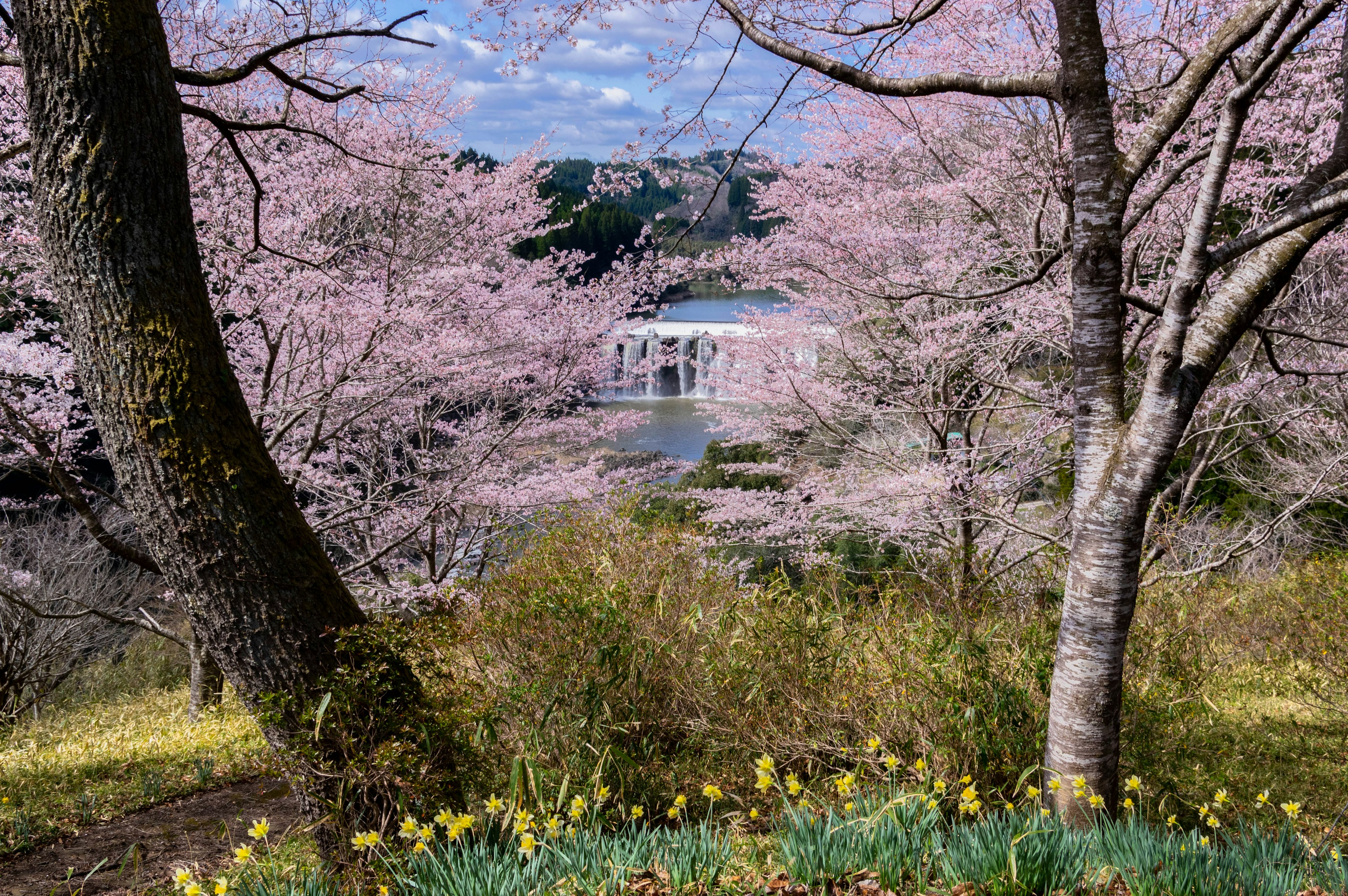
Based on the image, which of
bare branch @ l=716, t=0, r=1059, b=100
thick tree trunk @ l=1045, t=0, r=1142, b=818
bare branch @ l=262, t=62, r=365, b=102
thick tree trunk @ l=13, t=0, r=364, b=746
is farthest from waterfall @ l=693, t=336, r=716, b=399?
thick tree trunk @ l=13, t=0, r=364, b=746

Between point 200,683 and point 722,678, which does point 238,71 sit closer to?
point 722,678

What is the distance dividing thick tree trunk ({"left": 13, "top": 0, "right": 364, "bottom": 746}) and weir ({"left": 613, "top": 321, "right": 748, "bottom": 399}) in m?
11.8

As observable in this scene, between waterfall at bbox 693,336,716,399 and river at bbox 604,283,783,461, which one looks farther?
waterfall at bbox 693,336,716,399

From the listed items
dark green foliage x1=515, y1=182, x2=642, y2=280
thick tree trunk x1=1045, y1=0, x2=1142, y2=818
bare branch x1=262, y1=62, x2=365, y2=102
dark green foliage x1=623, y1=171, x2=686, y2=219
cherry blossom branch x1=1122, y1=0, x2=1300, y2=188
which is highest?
dark green foliage x1=515, y1=182, x2=642, y2=280

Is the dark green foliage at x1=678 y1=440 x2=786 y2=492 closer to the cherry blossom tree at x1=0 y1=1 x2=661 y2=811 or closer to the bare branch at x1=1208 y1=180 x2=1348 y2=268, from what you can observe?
the cherry blossom tree at x1=0 y1=1 x2=661 y2=811

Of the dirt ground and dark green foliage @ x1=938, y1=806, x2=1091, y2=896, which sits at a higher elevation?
dark green foliage @ x1=938, y1=806, x2=1091, y2=896

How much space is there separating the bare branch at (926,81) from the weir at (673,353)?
37.1ft

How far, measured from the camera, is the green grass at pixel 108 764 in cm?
444

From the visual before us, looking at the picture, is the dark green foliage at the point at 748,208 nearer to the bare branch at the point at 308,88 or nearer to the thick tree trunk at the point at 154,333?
the bare branch at the point at 308,88

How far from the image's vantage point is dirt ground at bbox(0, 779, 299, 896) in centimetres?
347

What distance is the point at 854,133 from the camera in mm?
7562

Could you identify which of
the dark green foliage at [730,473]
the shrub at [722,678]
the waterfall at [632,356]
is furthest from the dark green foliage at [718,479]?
the waterfall at [632,356]

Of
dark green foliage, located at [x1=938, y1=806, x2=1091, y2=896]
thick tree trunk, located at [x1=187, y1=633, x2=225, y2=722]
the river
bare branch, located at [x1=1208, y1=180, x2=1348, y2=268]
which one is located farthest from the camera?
the river

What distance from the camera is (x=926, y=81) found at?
9.90 feet
